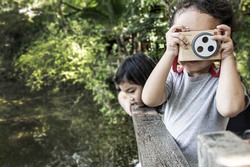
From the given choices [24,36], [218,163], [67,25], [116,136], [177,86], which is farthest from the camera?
[24,36]

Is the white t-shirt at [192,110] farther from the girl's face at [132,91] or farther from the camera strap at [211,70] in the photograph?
the girl's face at [132,91]

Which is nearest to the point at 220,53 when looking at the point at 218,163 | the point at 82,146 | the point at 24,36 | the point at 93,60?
the point at 218,163

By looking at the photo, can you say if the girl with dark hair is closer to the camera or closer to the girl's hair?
the girl's hair

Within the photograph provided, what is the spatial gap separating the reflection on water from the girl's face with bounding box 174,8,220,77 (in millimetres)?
3284

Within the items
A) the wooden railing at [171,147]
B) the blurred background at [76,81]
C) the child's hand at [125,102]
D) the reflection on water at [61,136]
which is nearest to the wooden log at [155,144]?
the wooden railing at [171,147]

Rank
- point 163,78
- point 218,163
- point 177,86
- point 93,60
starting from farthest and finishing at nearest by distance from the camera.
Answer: point 93,60, point 177,86, point 163,78, point 218,163

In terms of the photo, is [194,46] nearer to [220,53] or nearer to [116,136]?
[220,53]

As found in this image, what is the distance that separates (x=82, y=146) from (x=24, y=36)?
416 centimetres

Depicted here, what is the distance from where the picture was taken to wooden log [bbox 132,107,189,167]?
0.92 m

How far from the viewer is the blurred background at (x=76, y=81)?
4.34 metres

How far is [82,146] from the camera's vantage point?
482 centimetres

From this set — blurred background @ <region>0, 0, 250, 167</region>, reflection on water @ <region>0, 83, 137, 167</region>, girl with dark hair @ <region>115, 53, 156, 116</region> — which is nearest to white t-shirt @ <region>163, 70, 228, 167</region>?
girl with dark hair @ <region>115, 53, 156, 116</region>

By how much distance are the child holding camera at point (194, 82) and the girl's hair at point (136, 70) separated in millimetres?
535

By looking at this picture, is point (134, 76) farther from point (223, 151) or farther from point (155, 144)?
point (223, 151)
